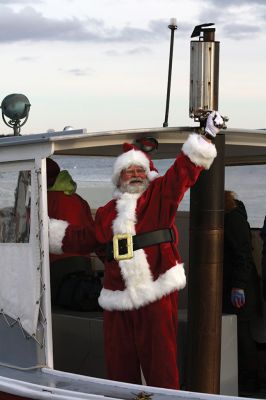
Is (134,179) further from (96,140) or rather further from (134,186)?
(96,140)

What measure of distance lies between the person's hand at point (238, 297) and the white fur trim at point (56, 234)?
4.76ft

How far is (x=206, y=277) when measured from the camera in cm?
536

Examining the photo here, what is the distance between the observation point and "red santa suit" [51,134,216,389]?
16.9ft

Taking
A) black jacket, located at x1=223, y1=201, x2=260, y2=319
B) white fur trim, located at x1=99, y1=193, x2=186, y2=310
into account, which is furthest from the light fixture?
black jacket, located at x1=223, y1=201, x2=260, y2=319

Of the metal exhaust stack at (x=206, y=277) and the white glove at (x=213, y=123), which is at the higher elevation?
the white glove at (x=213, y=123)

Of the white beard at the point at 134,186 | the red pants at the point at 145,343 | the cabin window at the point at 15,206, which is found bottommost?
the red pants at the point at 145,343

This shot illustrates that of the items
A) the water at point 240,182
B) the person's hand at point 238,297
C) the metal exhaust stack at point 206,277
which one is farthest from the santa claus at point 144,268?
the water at point 240,182

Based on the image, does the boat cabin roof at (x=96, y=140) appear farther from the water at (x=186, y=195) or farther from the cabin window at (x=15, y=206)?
the water at (x=186, y=195)

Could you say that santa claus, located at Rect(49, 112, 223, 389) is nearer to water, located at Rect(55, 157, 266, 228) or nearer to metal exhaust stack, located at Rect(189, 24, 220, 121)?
metal exhaust stack, located at Rect(189, 24, 220, 121)

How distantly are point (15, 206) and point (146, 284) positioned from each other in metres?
0.94

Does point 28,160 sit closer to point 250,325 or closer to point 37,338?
point 37,338

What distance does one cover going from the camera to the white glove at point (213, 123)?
16.5ft

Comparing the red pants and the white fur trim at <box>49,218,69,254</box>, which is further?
the white fur trim at <box>49,218,69,254</box>

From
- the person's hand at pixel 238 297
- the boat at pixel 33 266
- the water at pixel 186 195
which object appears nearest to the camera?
the boat at pixel 33 266
